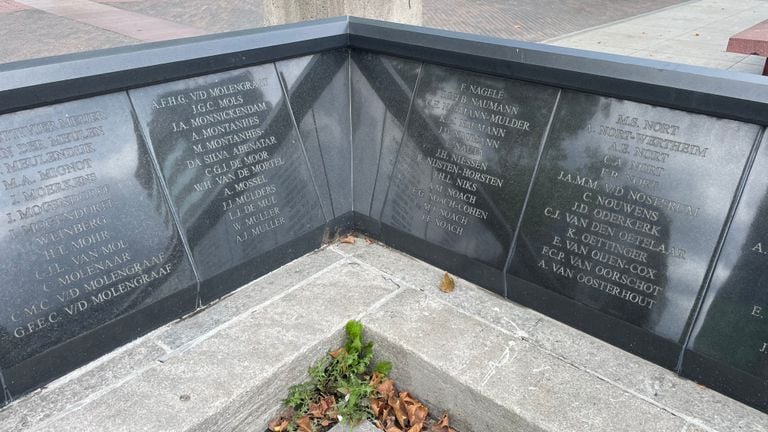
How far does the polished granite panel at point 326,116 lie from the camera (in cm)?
379

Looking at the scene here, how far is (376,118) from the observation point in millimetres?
3967

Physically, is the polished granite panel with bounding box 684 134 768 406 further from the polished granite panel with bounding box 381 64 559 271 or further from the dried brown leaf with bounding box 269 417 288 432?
the dried brown leaf with bounding box 269 417 288 432

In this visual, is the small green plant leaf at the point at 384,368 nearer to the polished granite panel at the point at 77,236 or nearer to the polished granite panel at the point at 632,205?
the polished granite panel at the point at 632,205

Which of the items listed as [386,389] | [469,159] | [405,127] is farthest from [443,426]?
[405,127]

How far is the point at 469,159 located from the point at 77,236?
2.12 meters

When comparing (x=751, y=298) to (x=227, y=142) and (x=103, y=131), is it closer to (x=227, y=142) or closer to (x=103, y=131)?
(x=227, y=142)

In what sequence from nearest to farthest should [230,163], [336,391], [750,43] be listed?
[336,391] < [230,163] < [750,43]

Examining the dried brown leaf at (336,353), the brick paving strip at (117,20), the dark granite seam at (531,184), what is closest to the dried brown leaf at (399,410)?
the dried brown leaf at (336,353)

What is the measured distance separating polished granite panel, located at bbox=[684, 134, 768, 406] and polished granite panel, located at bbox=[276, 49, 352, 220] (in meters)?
2.29

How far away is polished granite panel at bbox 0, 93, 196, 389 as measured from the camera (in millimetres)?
2719

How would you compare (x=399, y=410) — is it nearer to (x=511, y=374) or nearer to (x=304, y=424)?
(x=304, y=424)

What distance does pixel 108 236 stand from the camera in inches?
118

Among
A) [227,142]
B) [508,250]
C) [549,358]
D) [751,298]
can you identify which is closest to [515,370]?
[549,358]

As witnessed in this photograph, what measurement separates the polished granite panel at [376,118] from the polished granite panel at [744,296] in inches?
76.1
